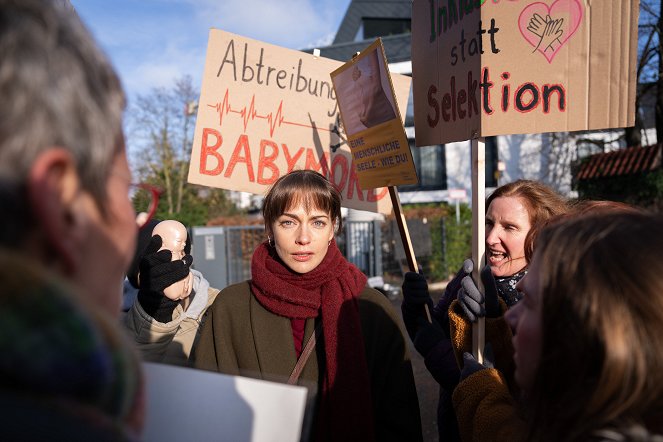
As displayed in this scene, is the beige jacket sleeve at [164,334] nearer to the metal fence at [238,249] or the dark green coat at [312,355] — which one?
the dark green coat at [312,355]

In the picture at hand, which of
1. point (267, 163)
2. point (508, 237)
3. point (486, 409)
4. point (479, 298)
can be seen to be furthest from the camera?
point (267, 163)

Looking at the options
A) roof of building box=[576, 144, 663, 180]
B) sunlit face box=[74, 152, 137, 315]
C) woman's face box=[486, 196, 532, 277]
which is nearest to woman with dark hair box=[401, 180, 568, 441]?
woman's face box=[486, 196, 532, 277]

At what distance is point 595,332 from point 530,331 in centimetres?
19

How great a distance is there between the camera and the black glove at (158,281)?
7.32 feet

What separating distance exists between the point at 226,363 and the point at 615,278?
1.50 metres

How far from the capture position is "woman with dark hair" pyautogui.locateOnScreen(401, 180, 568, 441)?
2.00m

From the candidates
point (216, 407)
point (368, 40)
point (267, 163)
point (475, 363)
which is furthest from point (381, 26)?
point (216, 407)

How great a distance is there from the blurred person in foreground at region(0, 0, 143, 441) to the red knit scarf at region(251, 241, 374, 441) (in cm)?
140

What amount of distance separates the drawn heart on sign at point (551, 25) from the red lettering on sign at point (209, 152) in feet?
5.34

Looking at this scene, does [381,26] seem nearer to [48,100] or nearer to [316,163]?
[316,163]

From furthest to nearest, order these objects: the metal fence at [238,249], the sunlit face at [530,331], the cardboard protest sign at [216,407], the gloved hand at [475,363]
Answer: the metal fence at [238,249] < the gloved hand at [475,363] < the sunlit face at [530,331] < the cardboard protest sign at [216,407]

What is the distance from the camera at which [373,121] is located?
2.48 metres

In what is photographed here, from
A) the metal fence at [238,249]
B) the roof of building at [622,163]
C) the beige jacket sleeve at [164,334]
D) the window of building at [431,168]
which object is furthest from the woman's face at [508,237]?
the window of building at [431,168]

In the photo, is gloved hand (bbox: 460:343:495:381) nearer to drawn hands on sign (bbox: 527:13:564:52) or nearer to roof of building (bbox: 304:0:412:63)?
→ drawn hands on sign (bbox: 527:13:564:52)
